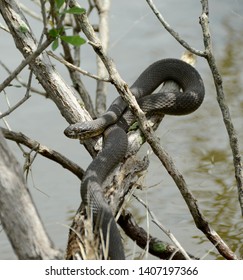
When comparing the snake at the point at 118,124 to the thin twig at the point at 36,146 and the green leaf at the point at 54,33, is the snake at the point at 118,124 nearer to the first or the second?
the thin twig at the point at 36,146

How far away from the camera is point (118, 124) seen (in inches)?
201

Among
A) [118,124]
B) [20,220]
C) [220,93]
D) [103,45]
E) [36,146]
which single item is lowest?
[20,220]

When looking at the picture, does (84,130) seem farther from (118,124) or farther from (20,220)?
(20,220)

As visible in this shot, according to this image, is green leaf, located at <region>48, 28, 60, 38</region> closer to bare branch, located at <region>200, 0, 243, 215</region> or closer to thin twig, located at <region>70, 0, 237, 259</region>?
thin twig, located at <region>70, 0, 237, 259</region>

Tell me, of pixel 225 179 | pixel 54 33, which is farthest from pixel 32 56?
pixel 225 179

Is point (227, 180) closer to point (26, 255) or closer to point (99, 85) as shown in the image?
point (99, 85)

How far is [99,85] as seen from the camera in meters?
6.41

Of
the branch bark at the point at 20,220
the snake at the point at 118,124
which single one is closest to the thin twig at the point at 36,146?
the snake at the point at 118,124

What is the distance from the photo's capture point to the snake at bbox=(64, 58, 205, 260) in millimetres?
3877

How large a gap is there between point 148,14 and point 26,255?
6585mm

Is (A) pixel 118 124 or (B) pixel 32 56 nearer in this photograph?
(B) pixel 32 56

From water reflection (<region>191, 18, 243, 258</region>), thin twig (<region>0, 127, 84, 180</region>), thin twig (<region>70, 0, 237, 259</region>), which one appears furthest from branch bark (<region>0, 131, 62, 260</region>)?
water reflection (<region>191, 18, 243, 258</region>)

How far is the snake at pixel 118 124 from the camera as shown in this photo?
3877 millimetres
